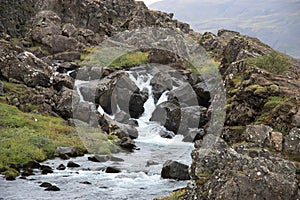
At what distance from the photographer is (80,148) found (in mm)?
42812

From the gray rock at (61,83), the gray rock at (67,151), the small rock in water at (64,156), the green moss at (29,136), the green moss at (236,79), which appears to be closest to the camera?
the green moss at (29,136)

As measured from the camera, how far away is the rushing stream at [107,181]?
87.1 feet

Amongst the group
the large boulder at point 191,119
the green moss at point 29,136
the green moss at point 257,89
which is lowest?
the green moss at point 29,136

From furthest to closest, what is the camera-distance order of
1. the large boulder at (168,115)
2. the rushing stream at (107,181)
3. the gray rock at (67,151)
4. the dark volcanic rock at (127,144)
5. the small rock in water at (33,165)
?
the large boulder at (168,115) → the dark volcanic rock at (127,144) → the gray rock at (67,151) → the small rock in water at (33,165) → the rushing stream at (107,181)

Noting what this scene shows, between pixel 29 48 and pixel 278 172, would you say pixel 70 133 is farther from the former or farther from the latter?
pixel 29 48

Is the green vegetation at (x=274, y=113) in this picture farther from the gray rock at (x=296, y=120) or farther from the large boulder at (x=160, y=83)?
the large boulder at (x=160, y=83)

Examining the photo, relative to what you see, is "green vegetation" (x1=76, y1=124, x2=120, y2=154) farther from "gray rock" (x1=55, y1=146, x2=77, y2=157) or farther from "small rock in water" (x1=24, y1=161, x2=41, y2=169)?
"small rock in water" (x1=24, y1=161, x2=41, y2=169)

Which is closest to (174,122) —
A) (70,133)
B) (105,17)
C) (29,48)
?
(70,133)

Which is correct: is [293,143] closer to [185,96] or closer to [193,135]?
[193,135]

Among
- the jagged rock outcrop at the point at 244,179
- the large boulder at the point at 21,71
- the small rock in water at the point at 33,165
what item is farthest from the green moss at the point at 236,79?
the large boulder at the point at 21,71

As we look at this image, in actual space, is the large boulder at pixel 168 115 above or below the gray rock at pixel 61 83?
below

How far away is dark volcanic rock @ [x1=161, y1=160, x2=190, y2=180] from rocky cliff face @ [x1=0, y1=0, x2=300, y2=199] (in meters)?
4.74

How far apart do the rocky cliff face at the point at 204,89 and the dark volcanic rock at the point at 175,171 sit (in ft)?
15.6

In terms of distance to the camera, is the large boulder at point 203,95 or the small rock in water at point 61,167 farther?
the large boulder at point 203,95
